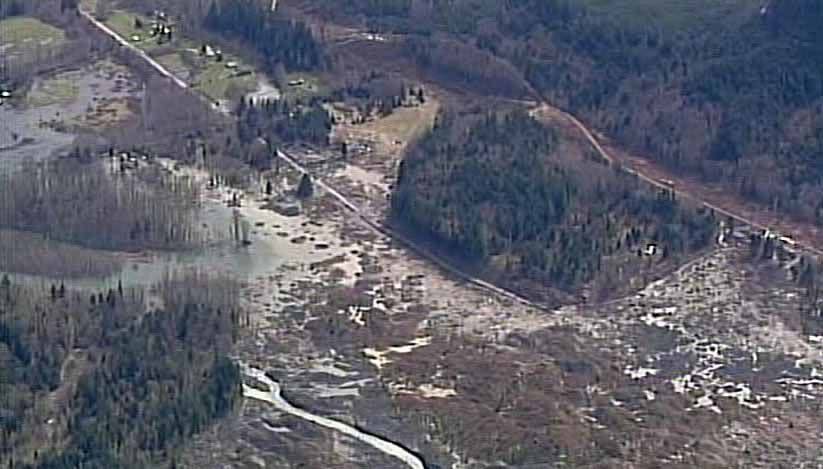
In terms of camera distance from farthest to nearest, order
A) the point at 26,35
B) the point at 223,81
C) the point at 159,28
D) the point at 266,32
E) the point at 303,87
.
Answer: the point at 159,28
the point at 26,35
the point at 266,32
the point at 223,81
the point at 303,87

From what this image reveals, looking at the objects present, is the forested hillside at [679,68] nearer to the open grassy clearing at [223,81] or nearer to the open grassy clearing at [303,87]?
the open grassy clearing at [303,87]

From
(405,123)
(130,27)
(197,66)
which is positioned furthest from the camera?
(130,27)

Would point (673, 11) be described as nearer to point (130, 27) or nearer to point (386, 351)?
point (130, 27)

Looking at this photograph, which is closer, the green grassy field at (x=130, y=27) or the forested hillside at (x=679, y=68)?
the forested hillside at (x=679, y=68)

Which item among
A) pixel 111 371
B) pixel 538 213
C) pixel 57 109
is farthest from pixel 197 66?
pixel 111 371

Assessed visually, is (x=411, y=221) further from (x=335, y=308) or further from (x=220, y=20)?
(x=220, y=20)

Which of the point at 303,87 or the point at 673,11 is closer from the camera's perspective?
the point at 303,87

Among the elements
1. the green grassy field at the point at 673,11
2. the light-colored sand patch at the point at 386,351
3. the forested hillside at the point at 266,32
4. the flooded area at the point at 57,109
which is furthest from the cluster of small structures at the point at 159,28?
the light-colored sand patch at the point at 386,351
